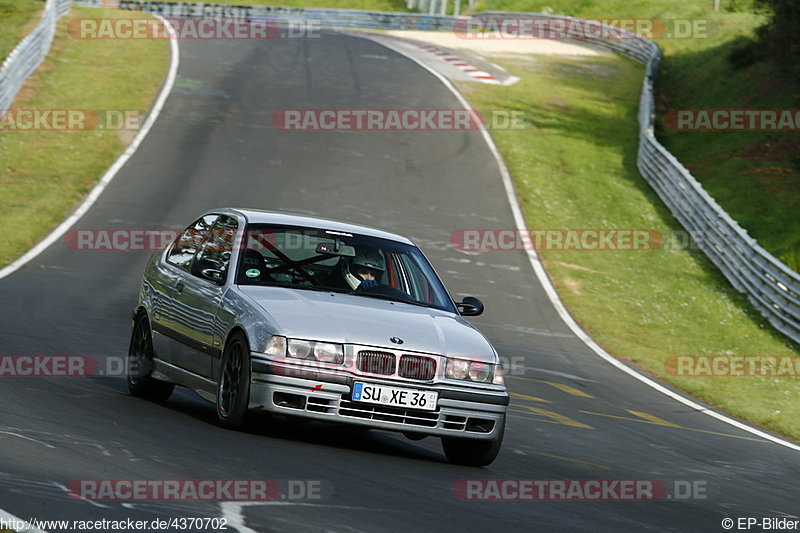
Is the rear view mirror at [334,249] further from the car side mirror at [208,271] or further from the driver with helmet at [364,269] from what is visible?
the car side mirror at [208,271]

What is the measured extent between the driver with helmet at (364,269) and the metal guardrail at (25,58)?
71.8ft

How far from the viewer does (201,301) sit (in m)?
9.38

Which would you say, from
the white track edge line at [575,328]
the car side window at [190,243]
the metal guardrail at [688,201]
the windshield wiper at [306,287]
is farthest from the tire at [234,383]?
the metal guardrail at [688,201]

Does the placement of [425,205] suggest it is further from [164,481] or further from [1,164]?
[164,481]

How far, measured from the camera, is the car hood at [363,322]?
829 centimetres

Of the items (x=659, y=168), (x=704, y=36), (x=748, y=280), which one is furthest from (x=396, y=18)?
(x=748, y=280)

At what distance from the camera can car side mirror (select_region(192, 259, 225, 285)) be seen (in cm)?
929

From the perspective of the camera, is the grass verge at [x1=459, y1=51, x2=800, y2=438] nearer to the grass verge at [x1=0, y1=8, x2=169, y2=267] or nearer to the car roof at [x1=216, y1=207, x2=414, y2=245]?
the car roof at [x1=216, y1=207, x2=414, y2=245]

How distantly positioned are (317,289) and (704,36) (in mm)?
45133

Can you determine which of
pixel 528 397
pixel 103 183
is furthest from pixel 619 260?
pixel 528 397

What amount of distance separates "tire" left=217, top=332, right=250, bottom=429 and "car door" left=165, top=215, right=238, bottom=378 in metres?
0.25

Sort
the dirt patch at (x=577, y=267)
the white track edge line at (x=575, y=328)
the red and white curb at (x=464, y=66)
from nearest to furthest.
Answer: the white track edge line at (x=575, y=328)
the dirt patch at (x=577, y=267)
the red and white curb at (x=464, y=66)

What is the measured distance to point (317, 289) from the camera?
9.23 metres

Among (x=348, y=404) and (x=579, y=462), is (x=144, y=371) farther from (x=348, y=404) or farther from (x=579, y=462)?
(x=579, y=462)
